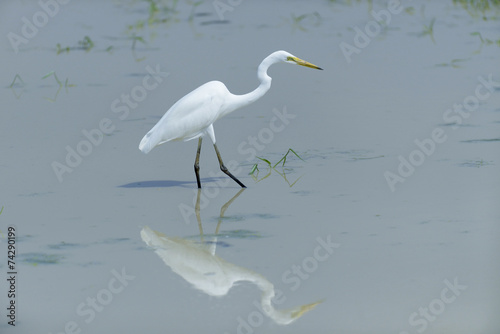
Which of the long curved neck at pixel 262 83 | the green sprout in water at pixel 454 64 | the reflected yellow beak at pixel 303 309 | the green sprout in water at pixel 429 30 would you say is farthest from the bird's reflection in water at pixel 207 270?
the green sprout in water at pixel 429 30

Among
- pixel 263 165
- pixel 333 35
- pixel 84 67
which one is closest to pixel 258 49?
pixel 333 35

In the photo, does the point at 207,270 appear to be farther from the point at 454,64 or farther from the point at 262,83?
the point at 454,64

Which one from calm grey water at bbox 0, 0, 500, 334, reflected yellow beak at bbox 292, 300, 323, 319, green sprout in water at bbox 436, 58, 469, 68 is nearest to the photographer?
reflected yellow beak at bbox 292, 300, 323, 319

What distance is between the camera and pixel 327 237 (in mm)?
5988

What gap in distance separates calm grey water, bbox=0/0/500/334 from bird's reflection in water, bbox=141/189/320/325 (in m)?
0.02

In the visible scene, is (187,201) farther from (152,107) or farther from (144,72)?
(144,72)

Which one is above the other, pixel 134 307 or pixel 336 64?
pixel 134 307

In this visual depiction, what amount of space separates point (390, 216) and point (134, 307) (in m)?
2.10

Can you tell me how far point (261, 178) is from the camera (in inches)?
293

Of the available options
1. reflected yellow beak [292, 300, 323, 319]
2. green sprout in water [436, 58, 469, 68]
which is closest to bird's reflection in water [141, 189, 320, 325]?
reflected yellow beak [292, 300, 323, 319]

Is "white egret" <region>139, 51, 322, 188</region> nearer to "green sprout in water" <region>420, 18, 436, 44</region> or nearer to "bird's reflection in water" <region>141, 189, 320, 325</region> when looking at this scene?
"bird's reflection in water" <region>141, 189, 320, 325</region>

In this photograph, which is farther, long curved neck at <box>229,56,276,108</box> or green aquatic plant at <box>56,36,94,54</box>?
green aquatic plant at <box>56,36,94,54</box>

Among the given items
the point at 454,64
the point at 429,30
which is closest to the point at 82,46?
the point at 429,30

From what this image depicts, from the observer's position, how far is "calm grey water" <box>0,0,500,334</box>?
5.07m
